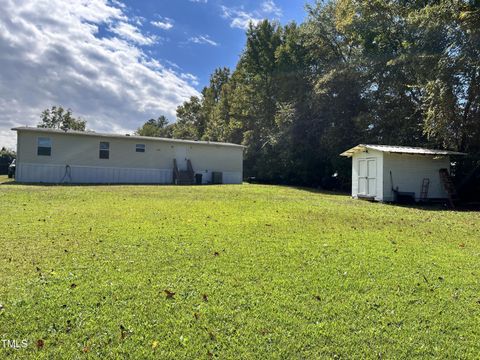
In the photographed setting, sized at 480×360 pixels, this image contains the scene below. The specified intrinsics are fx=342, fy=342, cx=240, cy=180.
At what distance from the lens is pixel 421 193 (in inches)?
579

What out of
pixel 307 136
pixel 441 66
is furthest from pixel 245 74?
pixel 441 66

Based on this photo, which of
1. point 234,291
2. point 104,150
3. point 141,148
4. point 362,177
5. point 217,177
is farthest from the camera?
point 217,177

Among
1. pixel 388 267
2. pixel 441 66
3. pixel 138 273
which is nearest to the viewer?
pixel 138 273

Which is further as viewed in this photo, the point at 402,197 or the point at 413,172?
the point at 413,172

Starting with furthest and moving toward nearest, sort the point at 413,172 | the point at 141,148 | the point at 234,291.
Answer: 1. the point at 141,148
2. the point at 413,172
3. the point at 234,291

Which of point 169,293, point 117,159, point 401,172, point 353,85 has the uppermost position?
point 353,85

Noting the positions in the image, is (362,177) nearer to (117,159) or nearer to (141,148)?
(141,148)

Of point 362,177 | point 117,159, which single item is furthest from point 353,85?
point 117,159

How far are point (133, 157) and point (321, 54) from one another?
16.2 m

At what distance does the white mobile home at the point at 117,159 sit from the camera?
756 inches

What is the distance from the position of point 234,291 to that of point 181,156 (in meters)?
19.7

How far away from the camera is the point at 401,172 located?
1442 cm

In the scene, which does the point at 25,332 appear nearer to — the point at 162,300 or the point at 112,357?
the point at 112,357

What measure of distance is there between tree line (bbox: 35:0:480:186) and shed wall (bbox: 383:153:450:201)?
1147 mm
